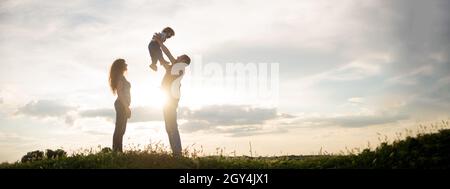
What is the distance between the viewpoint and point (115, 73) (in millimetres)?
17906

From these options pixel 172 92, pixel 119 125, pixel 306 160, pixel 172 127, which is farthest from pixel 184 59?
pixel 306 160

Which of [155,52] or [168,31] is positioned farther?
[168,31]

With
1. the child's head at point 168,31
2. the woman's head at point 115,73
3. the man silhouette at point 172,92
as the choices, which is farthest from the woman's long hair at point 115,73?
the child's head at point 168,31

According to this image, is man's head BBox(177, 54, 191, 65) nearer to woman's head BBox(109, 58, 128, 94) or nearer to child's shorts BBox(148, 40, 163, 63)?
child's shorts BBox(148, 40, 163, 63)

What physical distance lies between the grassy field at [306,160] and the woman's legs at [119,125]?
438mm

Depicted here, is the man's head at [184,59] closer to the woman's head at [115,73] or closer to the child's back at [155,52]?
the child's back at [155,52]

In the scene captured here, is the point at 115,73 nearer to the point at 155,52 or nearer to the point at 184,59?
the point at 155,52

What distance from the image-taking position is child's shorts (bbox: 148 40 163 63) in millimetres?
17016

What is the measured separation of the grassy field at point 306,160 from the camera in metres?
15.0

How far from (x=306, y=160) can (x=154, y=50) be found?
6244 millimetres
